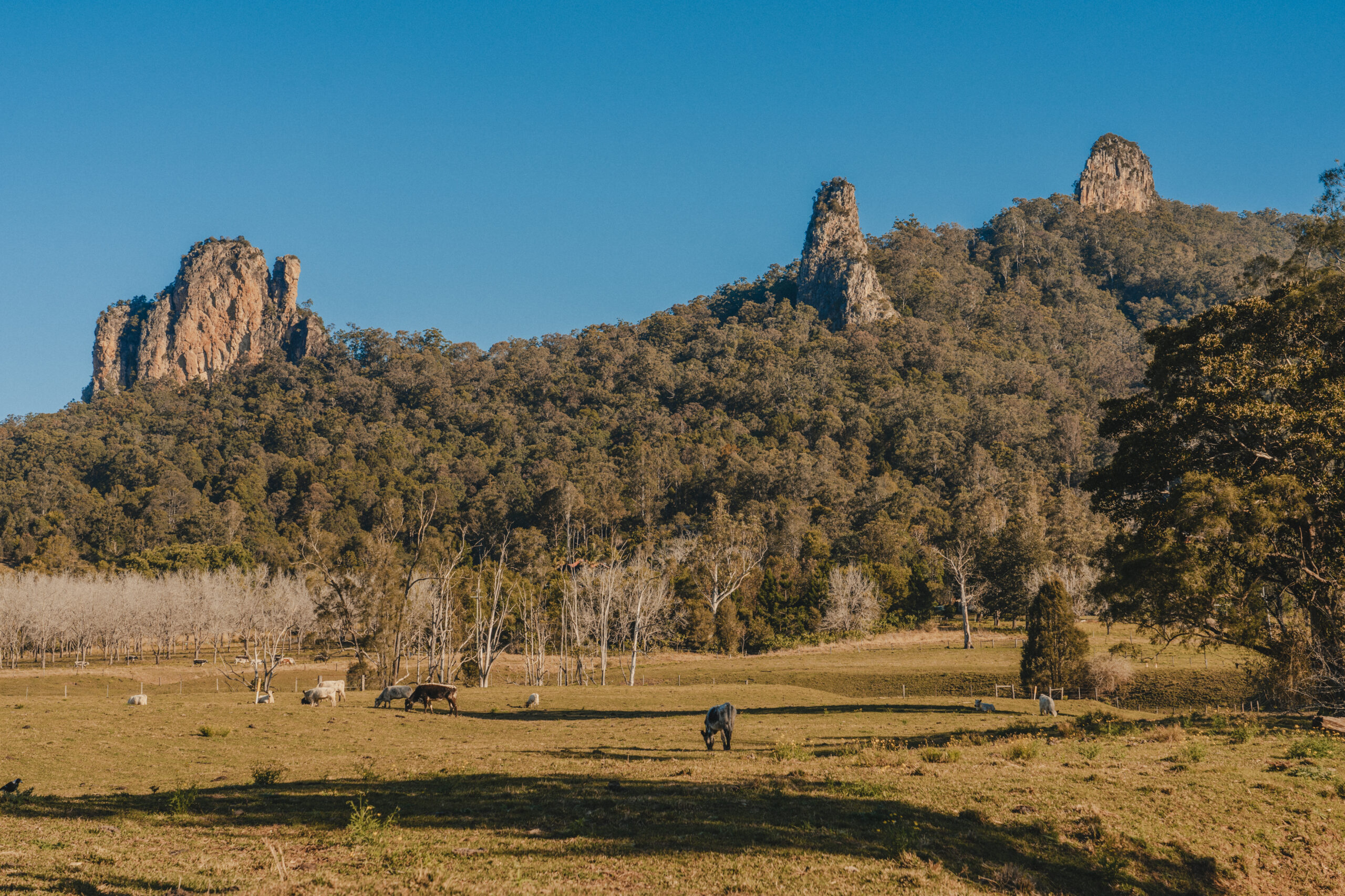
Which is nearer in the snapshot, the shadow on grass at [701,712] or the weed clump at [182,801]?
the weed clump at [182,801]

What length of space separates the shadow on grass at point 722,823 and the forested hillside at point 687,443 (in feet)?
143

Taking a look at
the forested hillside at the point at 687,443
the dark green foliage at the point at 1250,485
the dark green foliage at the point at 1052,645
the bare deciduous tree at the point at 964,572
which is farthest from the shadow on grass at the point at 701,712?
the bare deciduous tree at the point at 964,572

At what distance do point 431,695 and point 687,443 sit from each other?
337 feet

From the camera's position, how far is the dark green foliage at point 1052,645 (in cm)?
4075

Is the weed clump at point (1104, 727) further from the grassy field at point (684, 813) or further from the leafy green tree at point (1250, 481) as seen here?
the leafy green tree at point (1250, 481)

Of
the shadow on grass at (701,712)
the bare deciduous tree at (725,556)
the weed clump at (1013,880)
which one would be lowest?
the shadow on grass at (701,712)

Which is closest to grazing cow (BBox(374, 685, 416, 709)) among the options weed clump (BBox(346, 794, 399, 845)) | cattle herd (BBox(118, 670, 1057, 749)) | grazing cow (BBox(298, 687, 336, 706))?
cattle herd (BBox(118, 670, 1057, 749))

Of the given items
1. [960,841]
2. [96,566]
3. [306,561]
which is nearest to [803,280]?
[96,566]

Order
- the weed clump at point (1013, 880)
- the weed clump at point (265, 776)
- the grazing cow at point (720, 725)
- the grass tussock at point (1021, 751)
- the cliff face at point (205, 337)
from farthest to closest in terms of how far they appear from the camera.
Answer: the cliff face at point (205, 337), the grazing cow at point (720, 725), the grass tussock at point (1021, 751), the weed clump at point (265, 776), the weed clump at point (1013, 880)

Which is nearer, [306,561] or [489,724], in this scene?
[489,724]

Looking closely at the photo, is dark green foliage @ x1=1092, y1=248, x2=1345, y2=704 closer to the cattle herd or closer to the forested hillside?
the cattle herd

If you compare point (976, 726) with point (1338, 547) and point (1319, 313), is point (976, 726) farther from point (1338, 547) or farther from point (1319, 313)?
point (1319, 313)

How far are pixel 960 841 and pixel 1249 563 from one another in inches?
652

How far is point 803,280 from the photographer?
194375 mm
